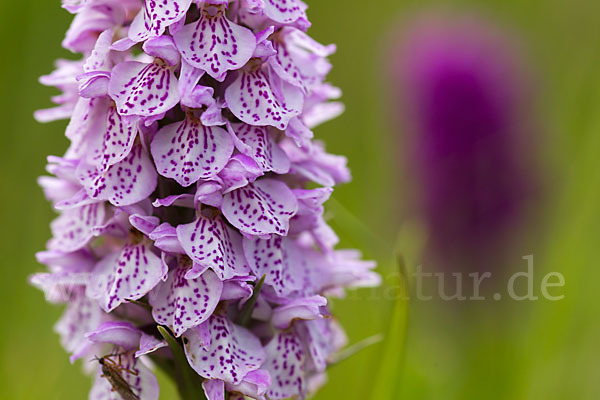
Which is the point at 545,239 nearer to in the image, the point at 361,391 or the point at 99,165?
the point at 361,391

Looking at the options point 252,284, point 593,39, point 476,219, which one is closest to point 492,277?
point 476,219

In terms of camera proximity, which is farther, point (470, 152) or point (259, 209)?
point (470, 152)

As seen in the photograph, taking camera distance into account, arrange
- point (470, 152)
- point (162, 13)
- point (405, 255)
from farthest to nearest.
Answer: point (470, 152), point (405, 255), point (162, 13)

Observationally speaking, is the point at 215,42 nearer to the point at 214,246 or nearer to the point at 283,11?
the point at 283,11

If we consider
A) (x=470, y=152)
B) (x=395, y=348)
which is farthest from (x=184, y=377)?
(x=470, y=152)

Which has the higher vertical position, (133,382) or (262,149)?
(262,149)

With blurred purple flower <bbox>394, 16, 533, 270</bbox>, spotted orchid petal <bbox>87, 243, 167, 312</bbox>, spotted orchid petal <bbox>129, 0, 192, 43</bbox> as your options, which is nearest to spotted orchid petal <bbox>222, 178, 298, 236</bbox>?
spotted orchid petal <bbox>87, 243, 167, 312</bbox>

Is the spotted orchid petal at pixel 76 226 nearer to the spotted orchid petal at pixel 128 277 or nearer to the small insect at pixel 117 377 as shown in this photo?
the spotted orchid petal at pixel 128 277
